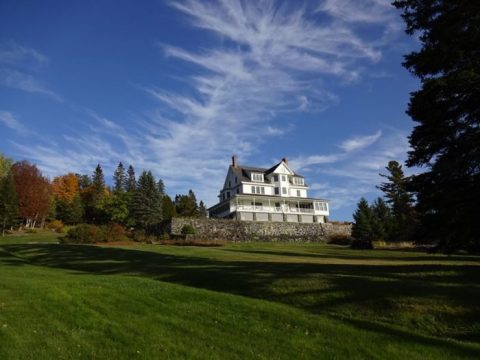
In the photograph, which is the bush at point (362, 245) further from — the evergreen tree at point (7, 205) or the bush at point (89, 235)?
the evergreen tree at point (7, 205)

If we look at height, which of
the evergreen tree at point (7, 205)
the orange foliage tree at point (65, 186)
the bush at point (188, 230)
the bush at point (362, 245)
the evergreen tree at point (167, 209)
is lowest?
the bush at point (362, 245)

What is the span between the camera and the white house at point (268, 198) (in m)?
65.0

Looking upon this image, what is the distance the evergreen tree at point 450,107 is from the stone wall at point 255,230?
31340 mm

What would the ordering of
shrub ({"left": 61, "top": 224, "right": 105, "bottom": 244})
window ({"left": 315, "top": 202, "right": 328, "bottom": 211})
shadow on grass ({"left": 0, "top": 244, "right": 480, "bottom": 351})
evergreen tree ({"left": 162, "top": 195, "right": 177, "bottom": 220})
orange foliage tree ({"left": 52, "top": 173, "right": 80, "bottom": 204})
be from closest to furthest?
shadow on grass ({"left": 0, "top": 244, "right": 480, "bottom": 351})
shrub ({"left": 61, "top": 224, "right": 105, "bottom": 244})
window ({"left": 315, "top": 202, "right": 328, "bottom": 211})
evergreen tree ({"left": 162, "top": 195, "right": 177, "bottom": 220})
orange foliage tree ({"left": 52, "top": 173, "right": 80, "bottom": 204})

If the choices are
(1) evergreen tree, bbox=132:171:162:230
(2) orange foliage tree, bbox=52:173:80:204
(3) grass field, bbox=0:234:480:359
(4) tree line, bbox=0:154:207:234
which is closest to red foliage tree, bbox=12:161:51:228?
(4) tree line, bbox=0:154:207:234

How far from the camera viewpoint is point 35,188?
72000mm

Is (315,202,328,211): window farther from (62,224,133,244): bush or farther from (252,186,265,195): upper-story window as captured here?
(62,224,133,244): bush

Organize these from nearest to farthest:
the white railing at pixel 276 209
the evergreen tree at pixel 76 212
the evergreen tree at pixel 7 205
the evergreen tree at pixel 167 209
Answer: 1. the evergreen tree at pixel 7 205
2. the white railing at pixel 276 209
3. the evergreen tree at pixel 76 212
4. the evergreen tree at pixel 167 209

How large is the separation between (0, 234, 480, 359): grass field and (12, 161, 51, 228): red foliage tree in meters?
58.5

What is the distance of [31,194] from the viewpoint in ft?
231

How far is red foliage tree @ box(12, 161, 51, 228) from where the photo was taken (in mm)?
69938

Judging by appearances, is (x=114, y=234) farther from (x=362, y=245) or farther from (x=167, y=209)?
(x=167, y=209)

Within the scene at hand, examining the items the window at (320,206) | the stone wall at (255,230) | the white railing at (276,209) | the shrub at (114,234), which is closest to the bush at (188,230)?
the stone wall at (255,230)

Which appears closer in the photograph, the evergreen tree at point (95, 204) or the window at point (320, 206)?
the window at point (320, 206)
